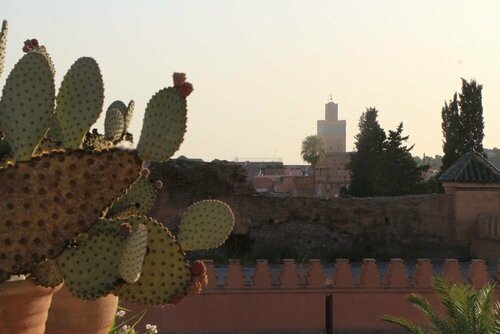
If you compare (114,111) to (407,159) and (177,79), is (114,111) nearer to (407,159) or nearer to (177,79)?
(177,79)

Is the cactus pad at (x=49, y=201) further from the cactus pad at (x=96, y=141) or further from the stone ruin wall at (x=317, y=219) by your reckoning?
the stone ruin wall at (x=317, y=219)

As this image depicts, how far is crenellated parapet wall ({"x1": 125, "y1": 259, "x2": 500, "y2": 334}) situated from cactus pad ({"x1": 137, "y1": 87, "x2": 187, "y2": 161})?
898cm

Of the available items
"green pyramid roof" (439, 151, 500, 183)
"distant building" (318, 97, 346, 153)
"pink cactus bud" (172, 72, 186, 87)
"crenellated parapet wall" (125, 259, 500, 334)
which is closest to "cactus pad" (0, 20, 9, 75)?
"pink cactus bud" (172, 72, 186, 87)

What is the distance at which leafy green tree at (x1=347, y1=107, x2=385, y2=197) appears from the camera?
85.5ft

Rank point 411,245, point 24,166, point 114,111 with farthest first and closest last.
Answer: point 411,245
point 114,111
point 24,166

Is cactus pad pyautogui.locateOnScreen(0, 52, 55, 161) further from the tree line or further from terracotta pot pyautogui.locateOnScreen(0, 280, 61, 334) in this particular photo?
the tree line

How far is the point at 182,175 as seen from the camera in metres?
18.4

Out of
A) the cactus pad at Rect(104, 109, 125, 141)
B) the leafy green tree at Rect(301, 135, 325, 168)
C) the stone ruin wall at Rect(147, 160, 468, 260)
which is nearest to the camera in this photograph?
the cactus pad at Rect(104, 109, 125, 141)

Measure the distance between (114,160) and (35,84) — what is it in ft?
1.61

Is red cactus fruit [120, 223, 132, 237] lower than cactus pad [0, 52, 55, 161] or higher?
lower

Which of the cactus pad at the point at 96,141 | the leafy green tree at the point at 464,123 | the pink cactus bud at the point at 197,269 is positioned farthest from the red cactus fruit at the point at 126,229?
the leafy green tree at the point at 464,123

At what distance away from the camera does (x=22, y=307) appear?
3850 millimetres

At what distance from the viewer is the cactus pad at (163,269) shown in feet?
13.5

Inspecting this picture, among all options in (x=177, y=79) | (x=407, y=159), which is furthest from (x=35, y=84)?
(x=407, y=159)
